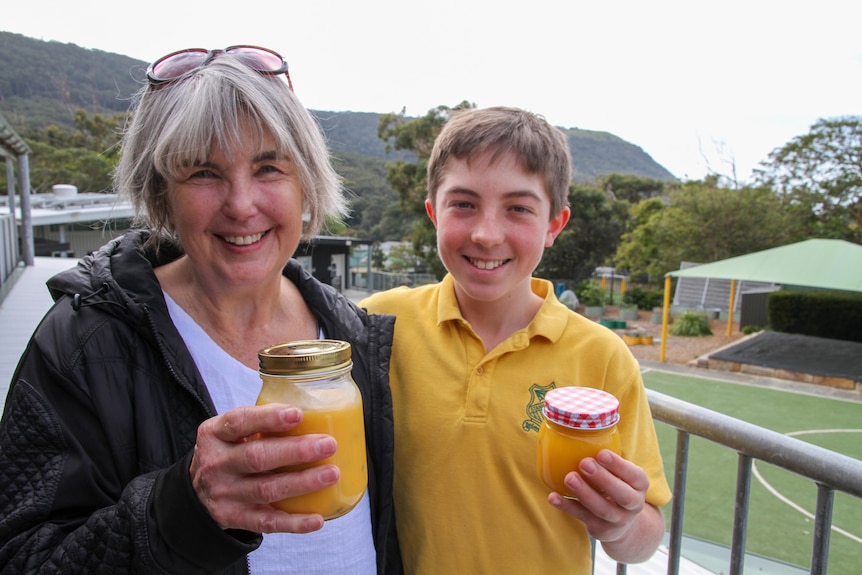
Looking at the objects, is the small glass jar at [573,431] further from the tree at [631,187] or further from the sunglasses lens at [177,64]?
the tree at [631,187]

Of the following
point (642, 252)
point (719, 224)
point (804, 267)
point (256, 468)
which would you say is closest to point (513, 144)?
point (256, 468)

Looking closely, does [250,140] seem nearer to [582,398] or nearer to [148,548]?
[148,548]

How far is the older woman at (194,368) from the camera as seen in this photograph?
90 cm

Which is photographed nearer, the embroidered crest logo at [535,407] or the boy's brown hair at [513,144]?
the embroidered crest logo at [535,407]

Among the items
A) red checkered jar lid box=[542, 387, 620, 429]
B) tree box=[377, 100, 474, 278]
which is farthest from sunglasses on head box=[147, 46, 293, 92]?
tree box=[377, 100, 474, 278]

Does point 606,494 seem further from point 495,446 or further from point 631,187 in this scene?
point 631,187

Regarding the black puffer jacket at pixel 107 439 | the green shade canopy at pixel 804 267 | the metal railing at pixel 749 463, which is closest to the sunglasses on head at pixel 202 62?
the black puffer jacket at pixel 107 439

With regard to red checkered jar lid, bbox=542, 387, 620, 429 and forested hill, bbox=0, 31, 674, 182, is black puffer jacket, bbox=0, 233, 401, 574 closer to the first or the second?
red checkered jar lid, bbox=542, 387, 620, 429

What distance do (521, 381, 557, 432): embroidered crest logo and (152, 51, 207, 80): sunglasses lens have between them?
1282 mm

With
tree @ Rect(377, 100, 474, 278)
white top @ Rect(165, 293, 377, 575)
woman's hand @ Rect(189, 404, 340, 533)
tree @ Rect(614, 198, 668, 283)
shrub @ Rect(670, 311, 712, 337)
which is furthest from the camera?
tree @ Rect(614, 198, 668, 283)

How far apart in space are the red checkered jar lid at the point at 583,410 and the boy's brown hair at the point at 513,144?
0.78m

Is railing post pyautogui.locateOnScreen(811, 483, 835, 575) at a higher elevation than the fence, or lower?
lower

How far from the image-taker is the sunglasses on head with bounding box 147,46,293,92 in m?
1.31

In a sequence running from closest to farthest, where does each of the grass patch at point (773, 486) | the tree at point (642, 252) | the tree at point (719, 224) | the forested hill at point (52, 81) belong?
1. the grass patch at point (773, 486)
2. the tree at point (719, 224)
3. the tree at point (642, 252)
4. the forested hill at point (52, 81)
